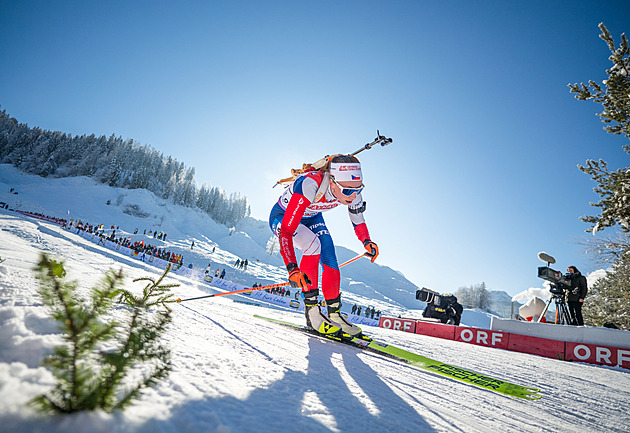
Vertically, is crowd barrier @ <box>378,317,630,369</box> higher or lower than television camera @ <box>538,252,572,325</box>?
lower

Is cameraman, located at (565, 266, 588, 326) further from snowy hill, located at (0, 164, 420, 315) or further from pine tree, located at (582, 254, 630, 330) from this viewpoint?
snowy hill, located at (0, 164, 420, 315)

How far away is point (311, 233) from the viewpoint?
12.3 ft

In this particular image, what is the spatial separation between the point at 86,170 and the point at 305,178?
331 ft

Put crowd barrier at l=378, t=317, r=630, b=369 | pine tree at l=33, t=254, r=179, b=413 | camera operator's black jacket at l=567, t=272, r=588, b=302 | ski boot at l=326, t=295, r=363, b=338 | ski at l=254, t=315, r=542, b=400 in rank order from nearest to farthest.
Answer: pine tree at l=33, t=254, r=179, b=413
ski at l=254, t=315, r=542, b=400
ski boot at l=326, t=295, r=363, b=338
crowd barrier at l=378, t=317, r=630, b=369
camera operator's black jacket at l=567, t=272, r=588, b=302

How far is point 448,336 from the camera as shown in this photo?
716 cm

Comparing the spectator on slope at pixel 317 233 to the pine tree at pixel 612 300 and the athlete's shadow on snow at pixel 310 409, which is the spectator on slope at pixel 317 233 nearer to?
the athlete's shadow on snow at pixel 310 409

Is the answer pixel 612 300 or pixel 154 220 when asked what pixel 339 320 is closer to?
pixel 612 300

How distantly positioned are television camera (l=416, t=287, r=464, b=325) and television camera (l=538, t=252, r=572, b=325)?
2336 mm

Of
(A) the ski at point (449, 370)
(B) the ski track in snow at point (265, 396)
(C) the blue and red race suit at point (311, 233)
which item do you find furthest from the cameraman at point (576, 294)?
(C) the blue and red race suit at point (311, 233)

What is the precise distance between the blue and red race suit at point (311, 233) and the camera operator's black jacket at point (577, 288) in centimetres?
611

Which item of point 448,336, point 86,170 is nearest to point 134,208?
point 86,170

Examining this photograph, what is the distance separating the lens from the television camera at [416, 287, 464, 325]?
863cm

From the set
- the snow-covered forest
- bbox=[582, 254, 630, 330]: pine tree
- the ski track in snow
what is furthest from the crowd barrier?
the snow-covered forest

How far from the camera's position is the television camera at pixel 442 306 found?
8.63 meters
